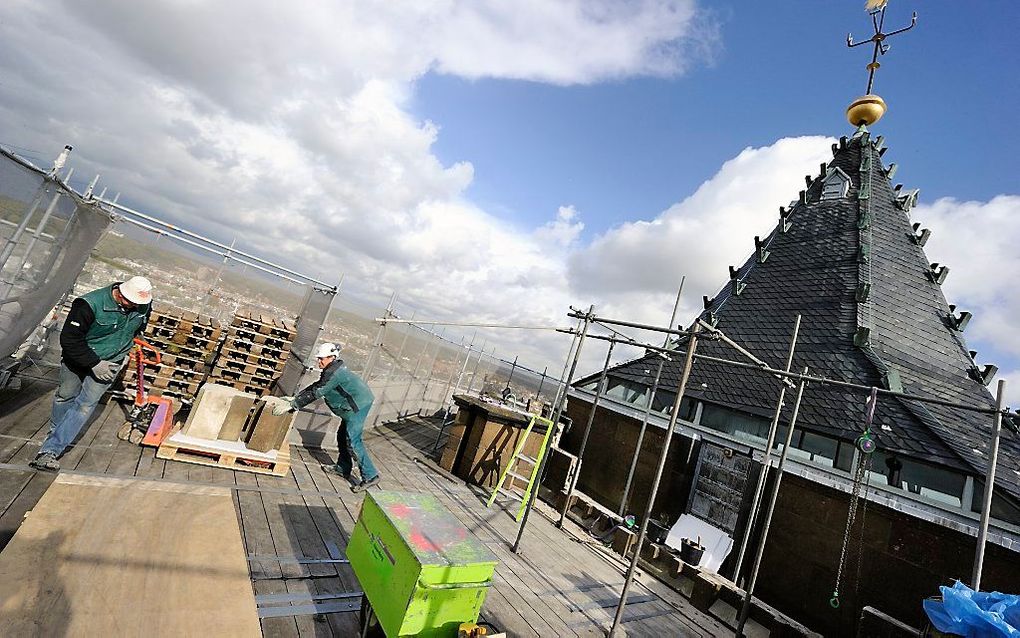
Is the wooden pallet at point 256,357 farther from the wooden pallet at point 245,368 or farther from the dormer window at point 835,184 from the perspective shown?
the dormer window at point 835,184

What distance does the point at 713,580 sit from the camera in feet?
23.4

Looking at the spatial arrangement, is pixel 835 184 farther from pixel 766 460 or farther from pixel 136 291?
pixel 136 291

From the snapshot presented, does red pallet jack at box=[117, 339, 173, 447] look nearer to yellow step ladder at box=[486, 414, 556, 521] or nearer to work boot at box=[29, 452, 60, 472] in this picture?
work boot at box=[29, 452, 60, 472]

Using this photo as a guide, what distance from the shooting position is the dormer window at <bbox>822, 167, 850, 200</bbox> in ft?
56.1

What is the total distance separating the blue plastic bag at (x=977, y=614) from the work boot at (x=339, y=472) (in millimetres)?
7191

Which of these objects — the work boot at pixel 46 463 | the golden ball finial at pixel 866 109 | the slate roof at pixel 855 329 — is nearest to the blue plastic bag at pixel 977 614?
the slate roof at pixel 855 329

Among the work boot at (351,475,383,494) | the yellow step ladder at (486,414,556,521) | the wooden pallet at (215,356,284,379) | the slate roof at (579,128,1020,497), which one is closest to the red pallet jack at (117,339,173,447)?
the wooden pallet at (215,356,284,379)

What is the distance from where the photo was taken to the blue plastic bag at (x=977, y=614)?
3.53m

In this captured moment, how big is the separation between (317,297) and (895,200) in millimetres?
21489

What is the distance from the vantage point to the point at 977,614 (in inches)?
143

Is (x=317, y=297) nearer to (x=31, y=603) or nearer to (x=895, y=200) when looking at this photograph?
(x=31, y=603)

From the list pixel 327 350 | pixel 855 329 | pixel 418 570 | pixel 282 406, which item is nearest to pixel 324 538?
pixel 282 406

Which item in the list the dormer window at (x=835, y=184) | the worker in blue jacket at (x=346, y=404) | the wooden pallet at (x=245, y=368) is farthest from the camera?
the dormer window at (x=835, y=184)

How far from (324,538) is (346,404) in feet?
8.19
